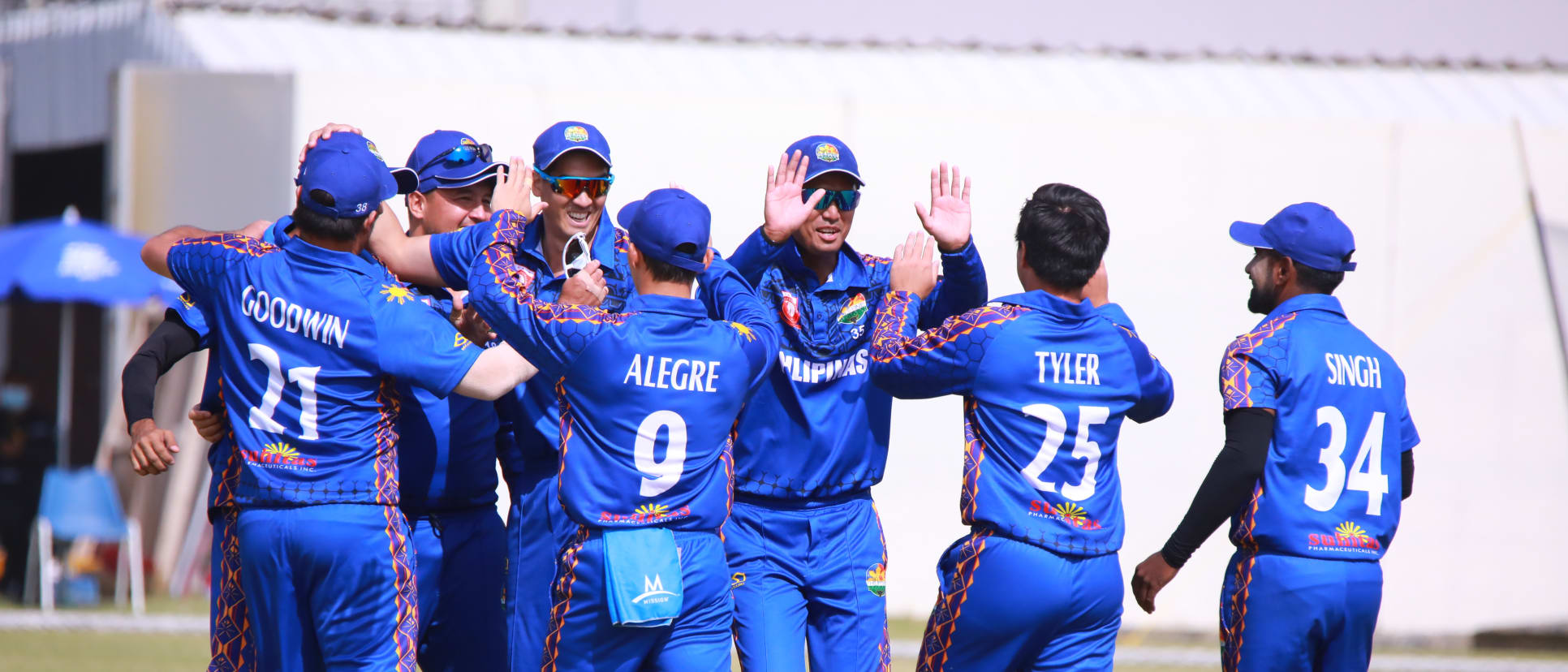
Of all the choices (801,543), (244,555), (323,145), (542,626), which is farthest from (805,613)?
(323,145)

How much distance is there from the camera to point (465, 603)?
5.38m

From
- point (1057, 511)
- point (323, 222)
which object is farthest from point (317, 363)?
point (1057, 511)

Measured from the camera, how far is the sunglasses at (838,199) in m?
5.41

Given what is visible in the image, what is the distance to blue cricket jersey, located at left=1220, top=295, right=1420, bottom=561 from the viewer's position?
15.9 ft

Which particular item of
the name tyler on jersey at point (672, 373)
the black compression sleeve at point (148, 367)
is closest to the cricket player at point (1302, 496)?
the name tyler on jersey at point (672, 373)

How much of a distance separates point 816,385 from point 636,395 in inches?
43.2

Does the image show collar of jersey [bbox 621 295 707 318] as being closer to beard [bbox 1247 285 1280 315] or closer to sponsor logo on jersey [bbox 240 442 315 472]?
sponsor logo on jersey [bbox 240 442 315 472]

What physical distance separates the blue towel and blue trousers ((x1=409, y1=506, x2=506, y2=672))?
1.20 m

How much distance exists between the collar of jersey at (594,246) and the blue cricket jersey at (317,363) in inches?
24.4

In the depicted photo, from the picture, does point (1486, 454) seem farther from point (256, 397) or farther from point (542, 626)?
point (256, 397)

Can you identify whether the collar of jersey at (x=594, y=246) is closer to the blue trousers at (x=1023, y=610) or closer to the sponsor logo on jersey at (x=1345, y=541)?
the blue trousers at (x=1023, y=610)

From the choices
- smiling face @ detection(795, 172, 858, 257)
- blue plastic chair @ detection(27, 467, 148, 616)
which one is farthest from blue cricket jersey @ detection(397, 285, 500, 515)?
blue plastic chair @ detection(27, 467, 148, 616)

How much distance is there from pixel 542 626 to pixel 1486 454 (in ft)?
29.0

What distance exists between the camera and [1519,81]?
13.4 metres
